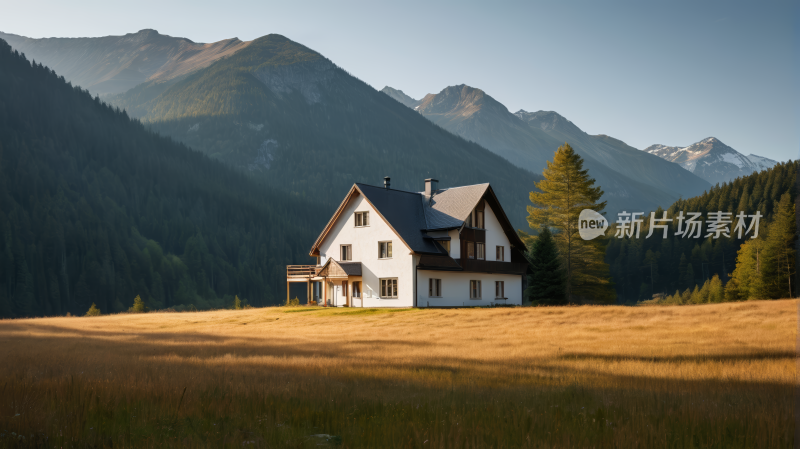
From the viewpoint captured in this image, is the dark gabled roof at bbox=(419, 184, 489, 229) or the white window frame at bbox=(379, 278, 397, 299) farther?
the dark gabled roof at bbox=(419, 184, 489, 229)

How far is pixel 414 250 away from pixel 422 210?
302 inches

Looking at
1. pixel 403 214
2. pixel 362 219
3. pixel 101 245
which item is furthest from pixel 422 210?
pixel 101 245

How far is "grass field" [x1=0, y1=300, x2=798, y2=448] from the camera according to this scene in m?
7.89

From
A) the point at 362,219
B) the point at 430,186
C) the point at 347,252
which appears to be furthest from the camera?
the point at 430,186

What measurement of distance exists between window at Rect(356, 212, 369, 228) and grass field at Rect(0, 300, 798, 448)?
28.1m

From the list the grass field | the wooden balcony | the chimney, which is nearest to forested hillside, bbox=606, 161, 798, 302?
the chimney

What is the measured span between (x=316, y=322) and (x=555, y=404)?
32.5 metres

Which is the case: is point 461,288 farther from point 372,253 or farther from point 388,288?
point 372,253

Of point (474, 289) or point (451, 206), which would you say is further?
point (474, 289)

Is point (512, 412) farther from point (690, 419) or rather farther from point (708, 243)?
point (708, 243)

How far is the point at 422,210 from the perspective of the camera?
56.5 m

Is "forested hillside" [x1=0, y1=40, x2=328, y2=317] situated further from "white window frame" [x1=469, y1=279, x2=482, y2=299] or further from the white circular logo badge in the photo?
the white circular logo badge

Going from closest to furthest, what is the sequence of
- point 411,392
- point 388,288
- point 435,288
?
1. point 411,392
2. point 388,288
3. point 435,288

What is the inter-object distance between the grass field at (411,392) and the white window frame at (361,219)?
2805cm
